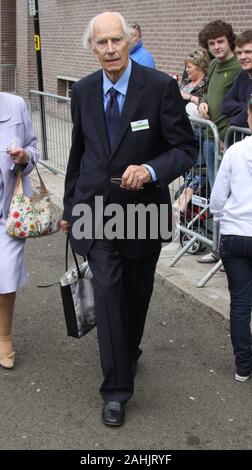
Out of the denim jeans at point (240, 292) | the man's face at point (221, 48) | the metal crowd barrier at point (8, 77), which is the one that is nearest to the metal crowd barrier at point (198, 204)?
the man's face at point (221, 48)

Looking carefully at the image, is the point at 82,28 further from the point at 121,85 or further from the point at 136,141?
the point at 136,141

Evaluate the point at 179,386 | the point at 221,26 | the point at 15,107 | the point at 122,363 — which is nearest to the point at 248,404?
the point at 179,386

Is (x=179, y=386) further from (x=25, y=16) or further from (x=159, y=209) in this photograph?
(x=25, y=16)

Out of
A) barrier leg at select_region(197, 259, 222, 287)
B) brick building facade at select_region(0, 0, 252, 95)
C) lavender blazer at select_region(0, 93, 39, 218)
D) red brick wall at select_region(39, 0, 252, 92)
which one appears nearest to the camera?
lavender blazer at select_region(0, 93, 39, 218)

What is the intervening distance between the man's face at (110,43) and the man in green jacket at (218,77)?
2.38 metres

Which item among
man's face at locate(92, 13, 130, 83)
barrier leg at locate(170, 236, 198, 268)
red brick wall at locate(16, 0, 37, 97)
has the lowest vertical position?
Answer: red brick wall at locate(16, 0, 37, 97)

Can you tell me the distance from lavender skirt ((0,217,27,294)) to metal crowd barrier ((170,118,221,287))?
1.86 meters

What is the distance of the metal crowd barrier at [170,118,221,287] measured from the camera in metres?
5.79

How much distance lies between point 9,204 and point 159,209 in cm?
99

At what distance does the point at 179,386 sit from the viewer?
4.07 metres

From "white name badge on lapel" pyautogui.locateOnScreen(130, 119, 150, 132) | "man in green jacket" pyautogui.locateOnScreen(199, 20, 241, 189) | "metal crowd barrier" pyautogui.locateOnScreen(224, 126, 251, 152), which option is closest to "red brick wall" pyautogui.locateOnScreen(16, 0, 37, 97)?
"man in green jacket" pyautogui.locateOnScreen(199, 20, 241, 189)

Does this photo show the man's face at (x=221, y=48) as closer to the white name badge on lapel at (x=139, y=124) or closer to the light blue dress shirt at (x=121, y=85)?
the light blue dress shirt at (x=121, y=85)

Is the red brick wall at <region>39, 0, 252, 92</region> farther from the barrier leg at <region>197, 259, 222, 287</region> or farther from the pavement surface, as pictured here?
the pavement surface

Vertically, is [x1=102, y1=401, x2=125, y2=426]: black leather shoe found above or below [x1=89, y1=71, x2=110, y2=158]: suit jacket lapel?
below
